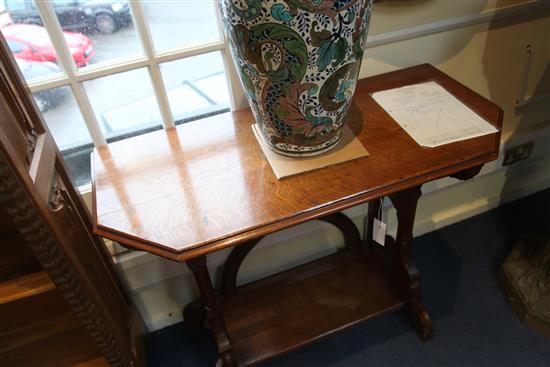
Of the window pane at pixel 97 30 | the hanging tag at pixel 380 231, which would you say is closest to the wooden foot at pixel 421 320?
the hanging tag at pixel 380 231

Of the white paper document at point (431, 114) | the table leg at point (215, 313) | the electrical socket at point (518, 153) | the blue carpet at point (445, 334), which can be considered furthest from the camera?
the electrical socket at point (518, 153)

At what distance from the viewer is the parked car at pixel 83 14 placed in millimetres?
861

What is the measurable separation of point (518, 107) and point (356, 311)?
858 mm

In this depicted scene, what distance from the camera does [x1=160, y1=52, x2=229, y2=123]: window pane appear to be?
3.45 feet

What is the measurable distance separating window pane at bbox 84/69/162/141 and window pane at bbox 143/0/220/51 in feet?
0.32

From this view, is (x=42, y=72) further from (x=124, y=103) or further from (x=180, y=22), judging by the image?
(x=180, y=22)

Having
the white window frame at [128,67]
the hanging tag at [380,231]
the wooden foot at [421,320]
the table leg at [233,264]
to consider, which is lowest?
the wooden foot at [421,320]

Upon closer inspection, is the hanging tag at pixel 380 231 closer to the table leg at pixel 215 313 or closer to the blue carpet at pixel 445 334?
the blue carpet at pixel 445 334

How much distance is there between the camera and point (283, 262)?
1385 mm

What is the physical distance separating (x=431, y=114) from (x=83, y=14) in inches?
31.2

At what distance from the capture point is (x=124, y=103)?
41.8 inches

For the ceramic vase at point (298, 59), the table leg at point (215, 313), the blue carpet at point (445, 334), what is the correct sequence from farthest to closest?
1. the blue carpet at point (445, 334)
2. the table leg at point (215, 313)
3. the ceramic vase at point (298, 59)

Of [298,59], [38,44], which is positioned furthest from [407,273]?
[38,44]

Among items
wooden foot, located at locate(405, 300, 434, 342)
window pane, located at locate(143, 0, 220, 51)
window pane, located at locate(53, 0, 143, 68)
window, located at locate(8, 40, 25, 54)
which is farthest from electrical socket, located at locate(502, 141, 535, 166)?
window, located at locate(8, 40, 25, 54)
